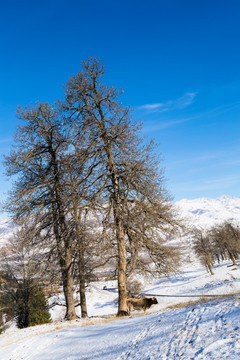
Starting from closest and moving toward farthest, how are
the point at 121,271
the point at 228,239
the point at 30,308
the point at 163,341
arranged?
the point at 163,341, the point at 121,271, the point at 30,308, the point at 228,239

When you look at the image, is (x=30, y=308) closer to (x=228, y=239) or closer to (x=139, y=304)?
(x=139, y=304)

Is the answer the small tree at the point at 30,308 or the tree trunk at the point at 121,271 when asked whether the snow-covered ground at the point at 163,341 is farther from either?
the small tree at the point at 30,308

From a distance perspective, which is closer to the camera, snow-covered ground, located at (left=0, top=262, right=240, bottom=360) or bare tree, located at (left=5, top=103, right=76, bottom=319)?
snow-covered ground, located at (left=0, top=262, right=240, bottom=360)

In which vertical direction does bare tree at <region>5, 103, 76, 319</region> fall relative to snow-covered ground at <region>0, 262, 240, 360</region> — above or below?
above

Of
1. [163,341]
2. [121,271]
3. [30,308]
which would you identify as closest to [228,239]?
[30,308]

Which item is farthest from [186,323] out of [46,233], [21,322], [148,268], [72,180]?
[21,322]

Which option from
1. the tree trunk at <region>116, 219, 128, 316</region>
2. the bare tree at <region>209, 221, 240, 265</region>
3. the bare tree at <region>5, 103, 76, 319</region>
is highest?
the bare tree at <region>5, 103, 76, 319</region>

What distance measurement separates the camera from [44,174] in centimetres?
1320

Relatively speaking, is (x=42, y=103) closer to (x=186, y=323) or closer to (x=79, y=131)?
(x=79, y=131)

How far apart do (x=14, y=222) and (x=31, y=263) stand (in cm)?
225

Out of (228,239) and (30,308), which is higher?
(30,308)

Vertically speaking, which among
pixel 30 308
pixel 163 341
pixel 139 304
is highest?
pixel 163 341

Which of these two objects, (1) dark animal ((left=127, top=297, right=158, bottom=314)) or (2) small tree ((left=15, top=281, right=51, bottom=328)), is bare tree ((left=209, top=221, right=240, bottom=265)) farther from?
(1) dark animal ((left=127, top=297, right=158, bottom=314))

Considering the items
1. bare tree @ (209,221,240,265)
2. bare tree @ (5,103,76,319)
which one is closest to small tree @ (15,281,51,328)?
bare tree @ (5,103,76,319)
